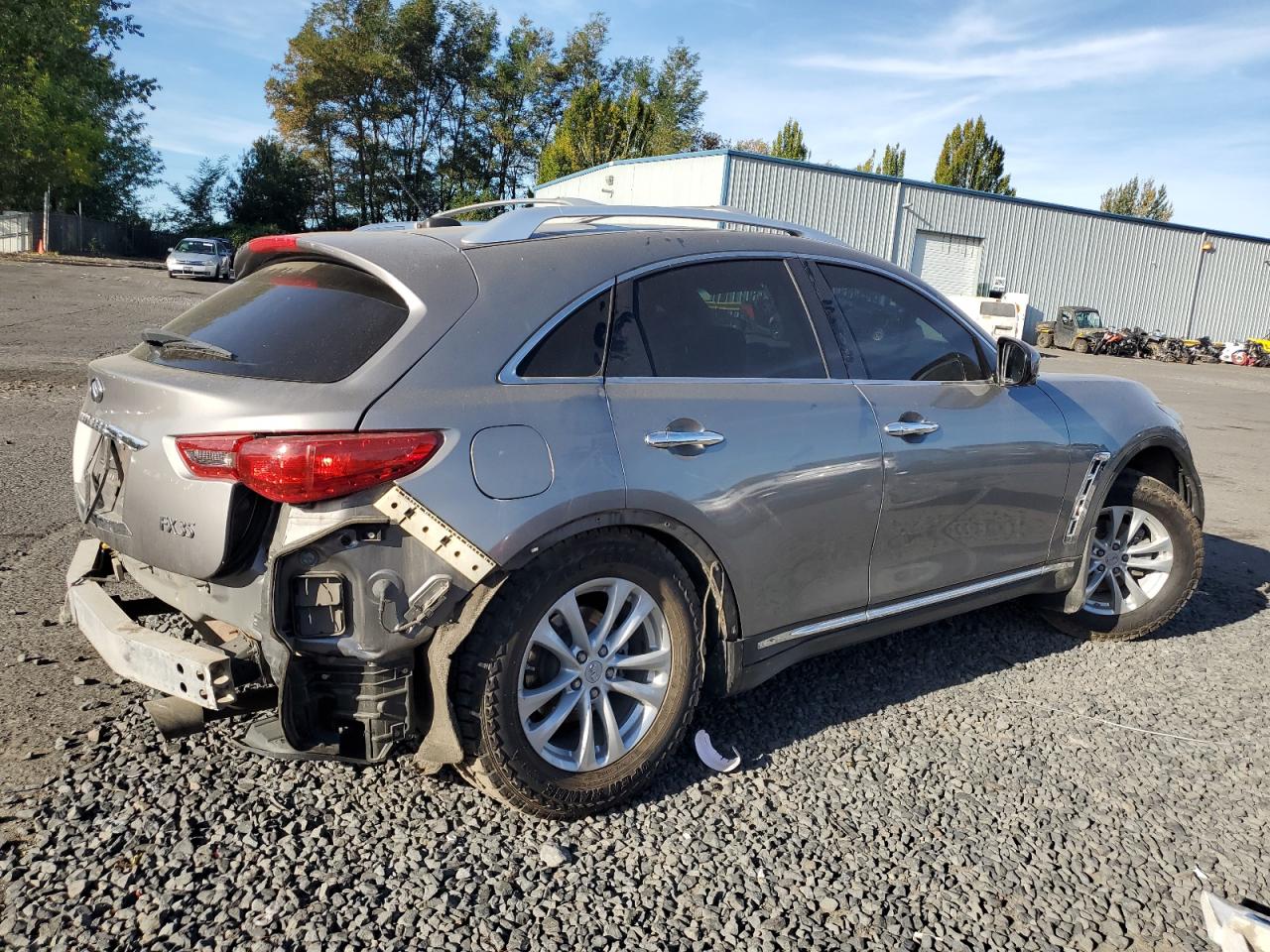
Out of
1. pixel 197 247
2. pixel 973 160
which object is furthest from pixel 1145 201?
pixel 197 247

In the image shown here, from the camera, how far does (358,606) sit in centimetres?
260

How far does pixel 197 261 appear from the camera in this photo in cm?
3688

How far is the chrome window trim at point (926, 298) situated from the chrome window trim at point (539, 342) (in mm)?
1053

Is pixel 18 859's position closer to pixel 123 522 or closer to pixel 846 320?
pixel 123 522

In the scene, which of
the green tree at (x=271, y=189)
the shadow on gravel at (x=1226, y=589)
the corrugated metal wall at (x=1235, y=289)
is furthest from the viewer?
the green tree at (x=271, y=189)

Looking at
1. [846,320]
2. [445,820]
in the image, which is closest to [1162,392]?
[846,320]

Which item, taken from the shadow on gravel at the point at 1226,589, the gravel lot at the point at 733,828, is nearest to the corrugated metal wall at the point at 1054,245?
the shadow on gravel at the point at 1226,589

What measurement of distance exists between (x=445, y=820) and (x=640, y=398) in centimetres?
139

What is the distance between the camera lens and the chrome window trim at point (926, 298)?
12.5ft

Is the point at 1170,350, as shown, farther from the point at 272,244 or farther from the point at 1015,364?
the point at 272,244

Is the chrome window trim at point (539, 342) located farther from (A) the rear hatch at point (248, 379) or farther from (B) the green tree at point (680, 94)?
(B) the green tree at point (680, 94)

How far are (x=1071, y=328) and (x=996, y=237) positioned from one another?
449 centimetres

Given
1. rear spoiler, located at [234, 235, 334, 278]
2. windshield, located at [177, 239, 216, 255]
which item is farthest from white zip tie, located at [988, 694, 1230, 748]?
windshield, located at [177, 239, 216, 255]

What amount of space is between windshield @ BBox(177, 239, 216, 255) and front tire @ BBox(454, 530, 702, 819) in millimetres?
39067
